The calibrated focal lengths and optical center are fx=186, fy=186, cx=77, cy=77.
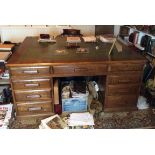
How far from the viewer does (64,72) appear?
1.72 m

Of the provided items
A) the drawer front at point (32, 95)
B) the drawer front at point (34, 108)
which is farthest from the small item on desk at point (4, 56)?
the drawer front at point (34, 108)

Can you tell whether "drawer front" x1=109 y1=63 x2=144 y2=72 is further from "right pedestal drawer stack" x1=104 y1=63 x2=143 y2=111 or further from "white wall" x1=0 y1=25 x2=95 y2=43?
"white wall" x1=0 y1=25 x2=95 y2=43

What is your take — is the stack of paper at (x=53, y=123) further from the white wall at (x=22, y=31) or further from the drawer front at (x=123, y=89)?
the white wall at (x=22, y=31)

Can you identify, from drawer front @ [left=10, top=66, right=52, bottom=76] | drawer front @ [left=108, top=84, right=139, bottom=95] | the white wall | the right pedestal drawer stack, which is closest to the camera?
drawer front @ [left=10, top=66, right=52, bottom=76]

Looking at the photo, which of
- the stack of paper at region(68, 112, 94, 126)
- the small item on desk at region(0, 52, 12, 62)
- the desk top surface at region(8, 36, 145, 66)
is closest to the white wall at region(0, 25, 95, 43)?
the desk top surface at region(8, 36, 145, 66)

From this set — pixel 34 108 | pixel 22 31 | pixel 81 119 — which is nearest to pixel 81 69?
pixel 81 119

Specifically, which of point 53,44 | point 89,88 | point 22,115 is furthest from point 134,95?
point 22,115

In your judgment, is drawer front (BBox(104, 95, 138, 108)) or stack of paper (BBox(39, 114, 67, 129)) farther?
drawer front (BBox(104, 95, 138, 108))

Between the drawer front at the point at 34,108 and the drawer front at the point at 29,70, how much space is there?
1.14 ft

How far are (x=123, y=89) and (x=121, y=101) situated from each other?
0.50 ft

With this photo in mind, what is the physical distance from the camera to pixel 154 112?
2.09m

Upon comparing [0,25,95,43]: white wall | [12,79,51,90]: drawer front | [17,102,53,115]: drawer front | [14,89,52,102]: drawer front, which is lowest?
[17,102,53,115]: drawer front

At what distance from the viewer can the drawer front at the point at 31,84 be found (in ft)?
5.69

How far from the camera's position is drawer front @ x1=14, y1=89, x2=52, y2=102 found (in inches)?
70.7
